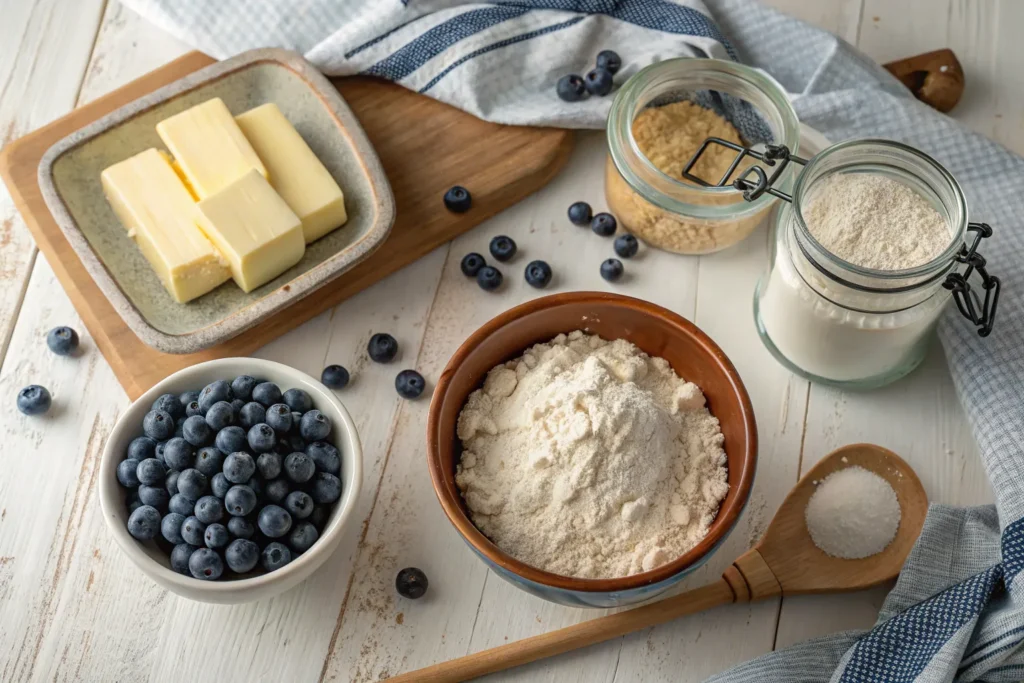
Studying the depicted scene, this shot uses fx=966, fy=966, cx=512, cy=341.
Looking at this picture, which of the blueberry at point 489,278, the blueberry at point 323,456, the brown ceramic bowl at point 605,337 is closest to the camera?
the brown ceramic bowl at point 605,337

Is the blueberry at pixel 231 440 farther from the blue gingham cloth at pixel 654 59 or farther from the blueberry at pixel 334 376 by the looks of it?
the blue gingham cloth at pixel 654 59

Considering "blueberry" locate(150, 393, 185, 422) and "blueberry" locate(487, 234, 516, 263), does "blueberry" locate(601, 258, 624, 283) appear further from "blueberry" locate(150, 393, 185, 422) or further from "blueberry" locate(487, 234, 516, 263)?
"blueberry" locate(150, 393, 185, 422)

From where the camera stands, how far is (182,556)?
3.86 feet

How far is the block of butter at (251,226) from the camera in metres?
1.39

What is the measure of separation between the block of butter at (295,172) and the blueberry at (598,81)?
18.0 inches

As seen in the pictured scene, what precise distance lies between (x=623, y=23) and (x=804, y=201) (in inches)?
21.7

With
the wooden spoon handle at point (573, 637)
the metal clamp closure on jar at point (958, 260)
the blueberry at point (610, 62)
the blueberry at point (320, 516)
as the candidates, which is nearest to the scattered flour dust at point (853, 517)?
the wooden spoon handle at point (573, 637)

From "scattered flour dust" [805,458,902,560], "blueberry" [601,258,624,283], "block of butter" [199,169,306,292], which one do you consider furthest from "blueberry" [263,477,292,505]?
"scattered flour dust" [805,458,902,560]

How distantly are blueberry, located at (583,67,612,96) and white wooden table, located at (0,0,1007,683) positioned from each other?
8 centimetres

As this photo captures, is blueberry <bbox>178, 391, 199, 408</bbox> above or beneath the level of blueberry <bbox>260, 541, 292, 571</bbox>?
above

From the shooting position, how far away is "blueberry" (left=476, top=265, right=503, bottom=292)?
4.94ft

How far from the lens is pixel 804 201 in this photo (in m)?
1.31

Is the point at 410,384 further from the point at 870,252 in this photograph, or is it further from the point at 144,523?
the point at 870,252

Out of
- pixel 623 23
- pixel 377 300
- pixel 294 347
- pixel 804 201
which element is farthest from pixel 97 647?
pixel 623 23
